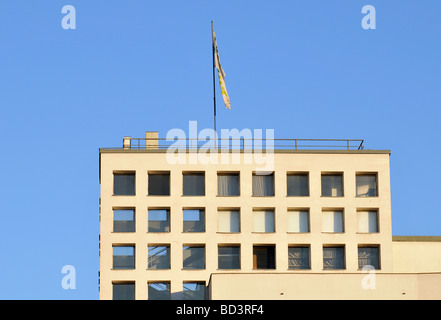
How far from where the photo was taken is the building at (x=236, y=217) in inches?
2889

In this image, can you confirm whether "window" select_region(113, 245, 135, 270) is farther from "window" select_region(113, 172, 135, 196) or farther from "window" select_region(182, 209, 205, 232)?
"window" select_region(182, 209, 205, 232)

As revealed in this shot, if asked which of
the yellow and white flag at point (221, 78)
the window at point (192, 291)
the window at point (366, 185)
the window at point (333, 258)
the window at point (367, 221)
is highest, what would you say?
the yellow and white flag at point (221, 78)

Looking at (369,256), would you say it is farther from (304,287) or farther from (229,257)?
(229,257)

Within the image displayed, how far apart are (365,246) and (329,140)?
28.1 ft

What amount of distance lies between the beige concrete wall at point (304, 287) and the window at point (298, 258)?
670 centimetres

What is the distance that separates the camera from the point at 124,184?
246 ft

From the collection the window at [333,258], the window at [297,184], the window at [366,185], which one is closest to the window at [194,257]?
the window at [297,184]

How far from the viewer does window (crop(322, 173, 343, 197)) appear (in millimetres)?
75938

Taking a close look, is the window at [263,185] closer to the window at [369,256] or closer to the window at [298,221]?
the window at [298,221]

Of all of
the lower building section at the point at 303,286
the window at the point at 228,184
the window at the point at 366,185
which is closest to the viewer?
the lower building section at the point at 303,286

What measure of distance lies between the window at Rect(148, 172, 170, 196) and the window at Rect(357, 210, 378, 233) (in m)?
14.0

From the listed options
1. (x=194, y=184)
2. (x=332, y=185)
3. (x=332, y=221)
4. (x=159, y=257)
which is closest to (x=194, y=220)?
(x=194, y=184)
